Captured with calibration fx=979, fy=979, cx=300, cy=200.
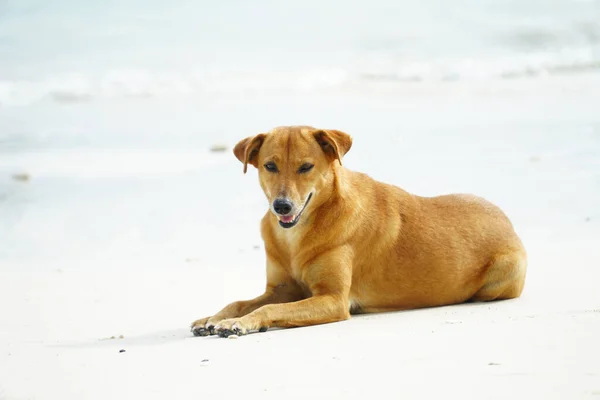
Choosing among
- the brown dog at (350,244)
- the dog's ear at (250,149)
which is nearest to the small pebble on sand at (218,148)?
the brown dog at (350,244)

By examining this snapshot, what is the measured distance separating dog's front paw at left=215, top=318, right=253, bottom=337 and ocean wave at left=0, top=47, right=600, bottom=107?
62.4 feet

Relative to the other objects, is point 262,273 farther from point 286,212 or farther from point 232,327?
point 232,327

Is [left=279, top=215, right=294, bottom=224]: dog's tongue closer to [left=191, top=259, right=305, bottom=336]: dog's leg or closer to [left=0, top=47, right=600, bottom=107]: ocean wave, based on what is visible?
[left=191, top=259, right=305, bottom=336]: dog's leg

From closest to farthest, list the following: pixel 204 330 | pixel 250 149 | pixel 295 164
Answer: pixel 204 330 → pixel 295 164 → pixel 250 149

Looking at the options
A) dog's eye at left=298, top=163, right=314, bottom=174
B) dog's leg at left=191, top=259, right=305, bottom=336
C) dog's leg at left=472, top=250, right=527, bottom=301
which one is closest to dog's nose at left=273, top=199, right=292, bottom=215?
dog's eye at left=298, top=163, right=314, bottom=174

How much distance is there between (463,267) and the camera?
7.56 metres

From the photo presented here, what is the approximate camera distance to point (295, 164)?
7.08 metres

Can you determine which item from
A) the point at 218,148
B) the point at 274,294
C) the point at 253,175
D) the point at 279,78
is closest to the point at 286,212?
the point at 274,294

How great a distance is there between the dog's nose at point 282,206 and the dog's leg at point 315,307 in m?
0.46

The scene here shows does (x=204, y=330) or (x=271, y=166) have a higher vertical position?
(x=271, y=166)

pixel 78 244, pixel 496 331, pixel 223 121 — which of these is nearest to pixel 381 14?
pixel 223 121

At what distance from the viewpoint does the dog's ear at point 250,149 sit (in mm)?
7262

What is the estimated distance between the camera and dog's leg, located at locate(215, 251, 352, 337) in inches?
257

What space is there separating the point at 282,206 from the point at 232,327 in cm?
99
